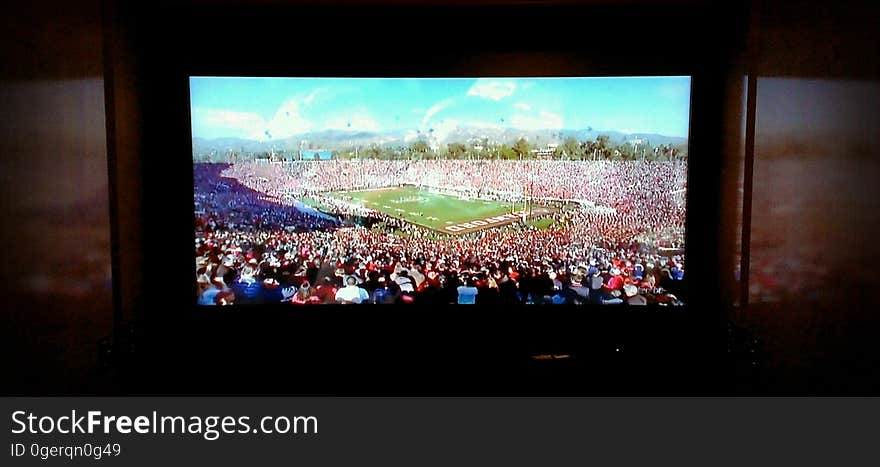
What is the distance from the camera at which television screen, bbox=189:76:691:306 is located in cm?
319

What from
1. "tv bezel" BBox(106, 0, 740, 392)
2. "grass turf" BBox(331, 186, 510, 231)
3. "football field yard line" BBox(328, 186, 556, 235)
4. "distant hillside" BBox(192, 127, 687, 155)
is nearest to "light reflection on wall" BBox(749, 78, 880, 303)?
"tv bezel" BBox(106, 0, 740, 392)

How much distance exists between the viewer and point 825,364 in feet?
6.82

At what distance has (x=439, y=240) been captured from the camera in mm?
3316

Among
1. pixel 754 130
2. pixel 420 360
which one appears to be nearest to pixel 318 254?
pixel 420 360

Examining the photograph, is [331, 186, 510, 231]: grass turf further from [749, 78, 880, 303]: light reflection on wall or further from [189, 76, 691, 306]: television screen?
[749, 78, 880, 303]: light reflection on wall

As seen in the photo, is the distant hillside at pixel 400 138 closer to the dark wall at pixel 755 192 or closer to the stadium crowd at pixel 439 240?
the stadium crowd at pixel 439 240

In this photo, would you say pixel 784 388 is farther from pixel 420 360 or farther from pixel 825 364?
pixel 420 360

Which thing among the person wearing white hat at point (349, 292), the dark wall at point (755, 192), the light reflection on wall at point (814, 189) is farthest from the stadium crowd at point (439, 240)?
the light reflection on wall at point (814, 189)

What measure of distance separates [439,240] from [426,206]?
22 centimetres

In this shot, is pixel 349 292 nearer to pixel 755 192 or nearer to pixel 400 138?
pixel 400 138

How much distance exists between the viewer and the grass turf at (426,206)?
3281 mm

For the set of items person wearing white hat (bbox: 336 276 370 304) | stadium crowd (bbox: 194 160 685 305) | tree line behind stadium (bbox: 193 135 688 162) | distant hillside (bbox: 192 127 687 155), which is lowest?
person wearing white hat (bbox: 336 276 370 304)

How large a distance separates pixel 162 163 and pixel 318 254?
1.07m

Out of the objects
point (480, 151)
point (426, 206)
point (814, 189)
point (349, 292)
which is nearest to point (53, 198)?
point (349, 292)
